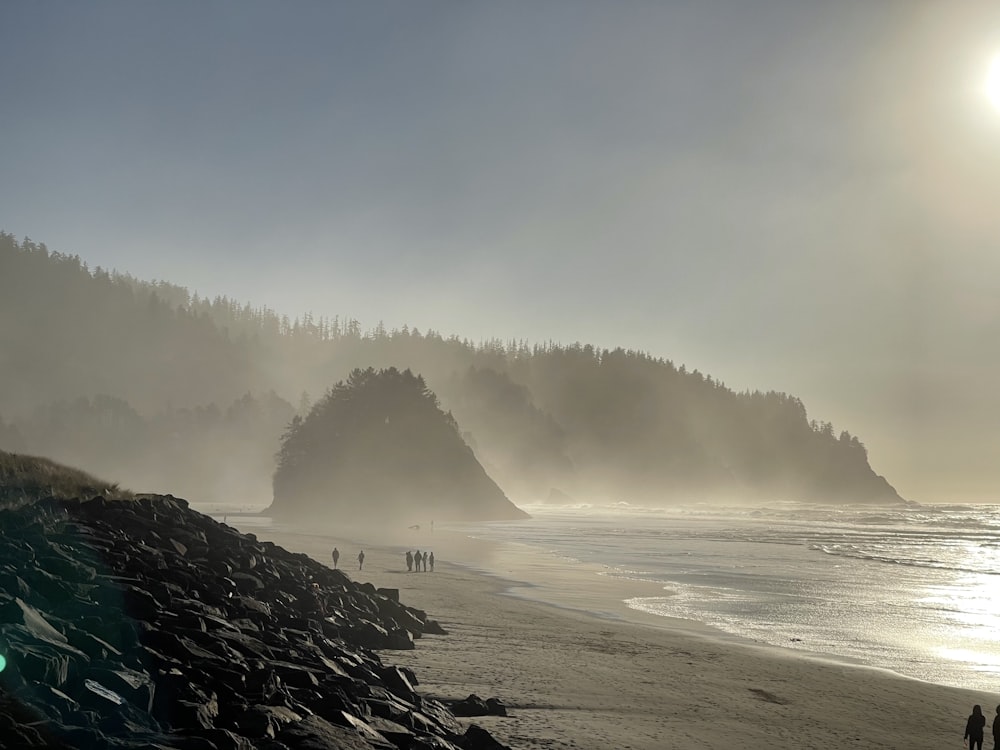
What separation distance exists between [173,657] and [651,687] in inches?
420

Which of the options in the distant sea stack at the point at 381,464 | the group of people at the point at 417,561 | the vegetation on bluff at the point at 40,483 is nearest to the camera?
the vegetation on bluff at the point at 40,483

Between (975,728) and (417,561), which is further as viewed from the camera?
(417,561)

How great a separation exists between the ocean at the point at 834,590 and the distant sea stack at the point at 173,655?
14040mm

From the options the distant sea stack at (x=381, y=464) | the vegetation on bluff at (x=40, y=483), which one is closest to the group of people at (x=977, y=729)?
the vegetation on bluff at (x=40, y=483)

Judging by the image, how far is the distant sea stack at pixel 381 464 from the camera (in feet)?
323

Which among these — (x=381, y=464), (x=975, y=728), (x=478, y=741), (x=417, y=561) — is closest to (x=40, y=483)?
(x=478, y=741)

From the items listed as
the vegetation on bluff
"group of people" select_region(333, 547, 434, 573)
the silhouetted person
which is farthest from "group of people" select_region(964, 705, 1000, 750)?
"group of people" select_region(333, 547, 434, 573)

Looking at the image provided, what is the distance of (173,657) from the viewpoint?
34.6 ft

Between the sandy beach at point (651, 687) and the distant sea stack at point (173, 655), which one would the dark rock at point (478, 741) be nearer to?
the distant sea stack at point (173, 655)

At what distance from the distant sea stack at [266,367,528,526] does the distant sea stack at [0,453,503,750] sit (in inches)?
3042

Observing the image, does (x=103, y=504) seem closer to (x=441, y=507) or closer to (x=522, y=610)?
(x=522, y=610)

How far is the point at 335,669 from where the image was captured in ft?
41.4

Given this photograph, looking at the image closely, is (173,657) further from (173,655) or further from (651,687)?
(651,687)

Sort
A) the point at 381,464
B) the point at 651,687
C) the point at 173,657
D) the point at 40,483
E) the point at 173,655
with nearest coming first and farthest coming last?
1. the point at 173,657
2. the point at 173,655
3. the point at 651,687
4. the point at 40,483
5. the point at 381,464
